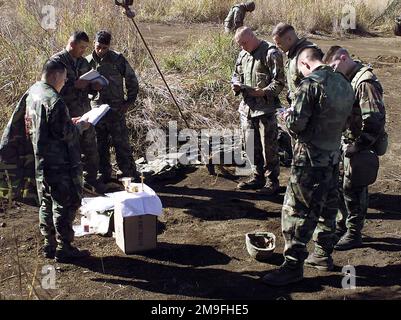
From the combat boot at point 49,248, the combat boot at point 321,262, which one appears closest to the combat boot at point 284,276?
the combat boot at point 321,262

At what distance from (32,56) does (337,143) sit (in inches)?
240

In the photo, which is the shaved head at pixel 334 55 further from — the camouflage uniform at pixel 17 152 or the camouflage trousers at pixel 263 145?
the camouflage uniform at pixel 17 152

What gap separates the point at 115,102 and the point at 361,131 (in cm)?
314

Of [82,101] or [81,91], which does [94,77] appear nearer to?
[81,91]

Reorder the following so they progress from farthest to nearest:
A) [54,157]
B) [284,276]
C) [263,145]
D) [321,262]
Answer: [263,145] < [321,262] < [54,157] < [284,276]

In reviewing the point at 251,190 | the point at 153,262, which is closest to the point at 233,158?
the point at 251,190

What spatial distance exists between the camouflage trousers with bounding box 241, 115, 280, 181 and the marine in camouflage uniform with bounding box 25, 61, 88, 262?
2.45 m

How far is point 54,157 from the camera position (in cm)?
526

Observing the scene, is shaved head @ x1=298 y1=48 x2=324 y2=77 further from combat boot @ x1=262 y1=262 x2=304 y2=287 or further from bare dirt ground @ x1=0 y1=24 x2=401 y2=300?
bare dirt ground @ x1=0 y1=24 x2=401 y2=300

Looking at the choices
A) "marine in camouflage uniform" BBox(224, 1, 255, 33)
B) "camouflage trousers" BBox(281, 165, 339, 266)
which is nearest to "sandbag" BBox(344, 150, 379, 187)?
"camouflage trousers" BBox(281, 165, 339, 266)

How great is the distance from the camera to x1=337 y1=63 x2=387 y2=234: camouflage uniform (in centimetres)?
530

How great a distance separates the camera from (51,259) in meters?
5.66

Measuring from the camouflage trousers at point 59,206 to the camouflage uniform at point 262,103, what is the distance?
260 cm

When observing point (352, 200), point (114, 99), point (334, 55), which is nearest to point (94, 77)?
point (114, 99)
